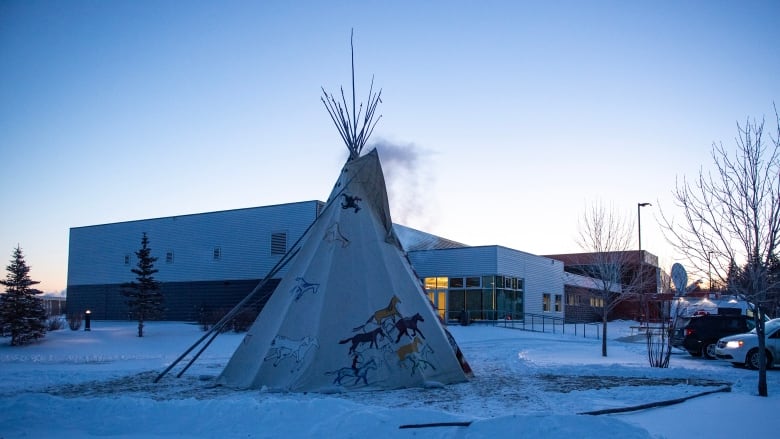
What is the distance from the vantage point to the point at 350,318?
10680mm

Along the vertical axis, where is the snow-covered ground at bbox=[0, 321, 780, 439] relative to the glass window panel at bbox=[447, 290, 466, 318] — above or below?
below

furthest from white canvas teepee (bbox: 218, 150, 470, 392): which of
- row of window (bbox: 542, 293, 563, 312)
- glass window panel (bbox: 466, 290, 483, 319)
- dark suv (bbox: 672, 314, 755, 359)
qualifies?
row of window (bbox: 542, 293, 563, 312)

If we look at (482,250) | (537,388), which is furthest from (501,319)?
(537,388)

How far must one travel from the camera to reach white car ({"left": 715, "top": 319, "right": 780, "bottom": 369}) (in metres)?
14.4

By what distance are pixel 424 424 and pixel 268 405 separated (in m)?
2.25

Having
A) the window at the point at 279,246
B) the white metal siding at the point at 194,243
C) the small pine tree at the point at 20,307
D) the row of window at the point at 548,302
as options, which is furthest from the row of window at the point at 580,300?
the small pine tree at the point at 20,307

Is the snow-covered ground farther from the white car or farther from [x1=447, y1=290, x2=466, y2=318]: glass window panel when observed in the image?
[x1=447, y1=290, x2=466, y2=318]: glass window panel

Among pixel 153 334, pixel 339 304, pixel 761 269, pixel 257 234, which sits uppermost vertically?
pixel 257 234

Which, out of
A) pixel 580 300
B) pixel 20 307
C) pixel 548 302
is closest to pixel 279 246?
pixel 20 307

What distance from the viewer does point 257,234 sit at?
1332 inches

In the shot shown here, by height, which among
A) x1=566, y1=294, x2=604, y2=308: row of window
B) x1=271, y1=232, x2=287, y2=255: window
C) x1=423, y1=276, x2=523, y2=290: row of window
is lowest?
x1=566, y1=294, x2=604, y2=308: row of window

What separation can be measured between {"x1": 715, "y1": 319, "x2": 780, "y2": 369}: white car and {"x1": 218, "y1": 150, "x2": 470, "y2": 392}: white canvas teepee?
301 inches

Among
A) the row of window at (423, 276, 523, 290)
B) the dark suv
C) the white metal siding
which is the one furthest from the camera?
the white metal siding

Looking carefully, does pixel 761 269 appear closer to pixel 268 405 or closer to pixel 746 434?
pixel 746 434
